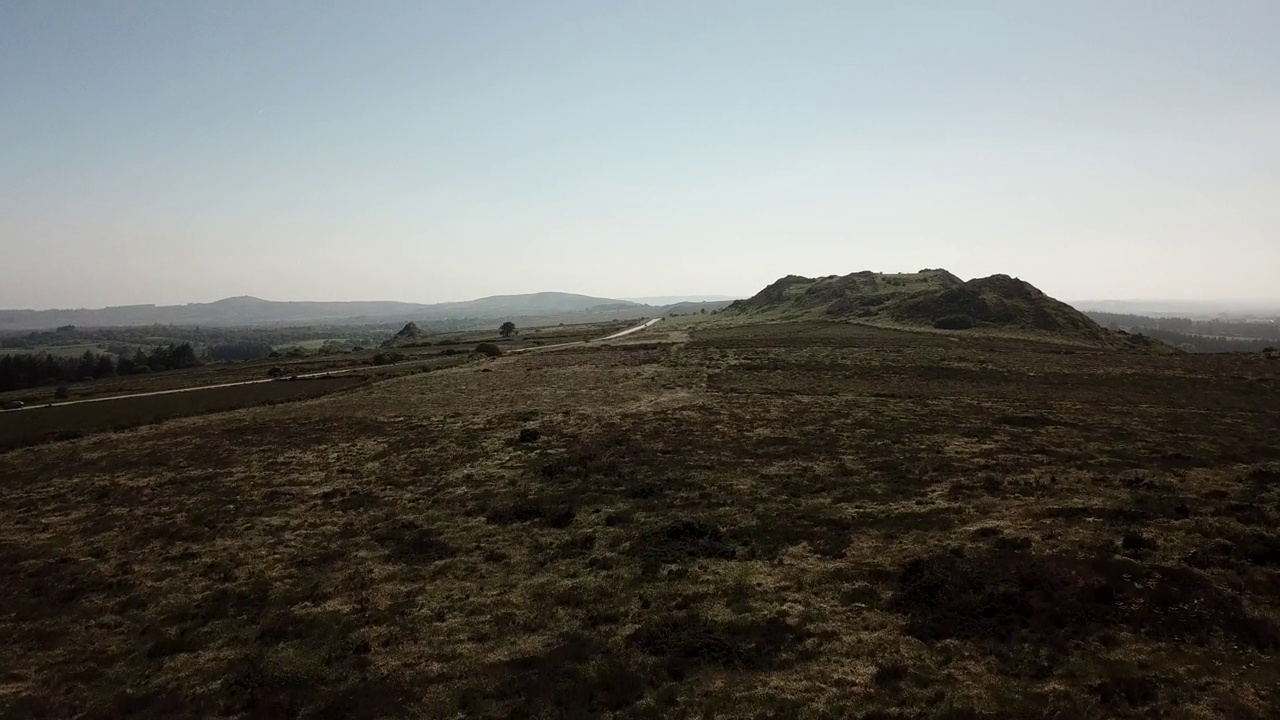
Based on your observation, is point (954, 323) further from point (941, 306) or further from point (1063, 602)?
point (1063, 602)

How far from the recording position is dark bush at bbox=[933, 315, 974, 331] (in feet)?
313

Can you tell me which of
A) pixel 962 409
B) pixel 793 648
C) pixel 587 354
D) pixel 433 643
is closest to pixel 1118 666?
pixel 793 648

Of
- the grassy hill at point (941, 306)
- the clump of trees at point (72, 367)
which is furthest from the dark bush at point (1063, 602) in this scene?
the clump of trees at point (72, 367)

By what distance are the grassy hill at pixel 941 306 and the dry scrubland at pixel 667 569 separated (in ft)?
187

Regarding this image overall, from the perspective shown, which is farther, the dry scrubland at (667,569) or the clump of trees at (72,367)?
the clump of trees at (72,367)

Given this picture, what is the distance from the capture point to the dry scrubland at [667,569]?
1323cm

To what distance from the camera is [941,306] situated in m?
107

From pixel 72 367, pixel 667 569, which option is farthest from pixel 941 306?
pixel 72 367

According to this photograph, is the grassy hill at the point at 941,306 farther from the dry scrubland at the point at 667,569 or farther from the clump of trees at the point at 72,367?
the clump of trees at the point at 72,367

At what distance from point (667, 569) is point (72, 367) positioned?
148m

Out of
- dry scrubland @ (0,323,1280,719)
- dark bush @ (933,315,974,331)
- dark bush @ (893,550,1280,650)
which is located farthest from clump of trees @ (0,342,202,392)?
dark bush @ (933,315,974,331)

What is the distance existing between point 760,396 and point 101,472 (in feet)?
144

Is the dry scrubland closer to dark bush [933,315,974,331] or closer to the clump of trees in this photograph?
dark bush [933,315,974,331]

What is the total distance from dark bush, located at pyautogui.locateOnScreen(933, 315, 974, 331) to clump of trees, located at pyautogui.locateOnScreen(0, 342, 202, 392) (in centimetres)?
14766
